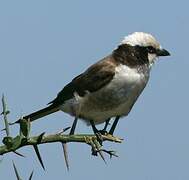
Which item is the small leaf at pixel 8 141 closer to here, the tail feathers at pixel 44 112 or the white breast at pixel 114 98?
the tail feathers at pixel 44 112

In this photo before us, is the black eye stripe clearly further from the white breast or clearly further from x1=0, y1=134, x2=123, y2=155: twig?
x1=0, y1=134, x2=123, y2=155: twig

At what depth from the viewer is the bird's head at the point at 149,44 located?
6379mm

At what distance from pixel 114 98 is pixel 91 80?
1.24 feet

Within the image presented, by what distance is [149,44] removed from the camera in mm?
6480

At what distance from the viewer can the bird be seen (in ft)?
19.0

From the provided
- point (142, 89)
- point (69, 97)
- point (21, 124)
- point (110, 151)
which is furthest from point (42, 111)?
point (21, 124)

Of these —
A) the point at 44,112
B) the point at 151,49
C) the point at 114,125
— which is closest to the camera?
the point at 44,112

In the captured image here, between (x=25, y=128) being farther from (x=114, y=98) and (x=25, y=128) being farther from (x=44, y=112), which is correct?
(x=114, y=98)

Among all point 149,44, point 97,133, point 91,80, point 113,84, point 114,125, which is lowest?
point 114,125

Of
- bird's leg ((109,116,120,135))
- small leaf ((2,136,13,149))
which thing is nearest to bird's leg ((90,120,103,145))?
bird's leg ((109,116,120,135))

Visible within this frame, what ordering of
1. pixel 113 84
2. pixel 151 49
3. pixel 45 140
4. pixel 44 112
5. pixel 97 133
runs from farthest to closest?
1. pixel 151 49
2. pixel 113 84
3. pixel 44 112
4. pixel 97 133
5. pixel 45 140

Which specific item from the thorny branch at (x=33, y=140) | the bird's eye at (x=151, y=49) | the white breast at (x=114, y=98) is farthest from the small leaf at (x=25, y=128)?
the bird's eye at (x=151, y=49)

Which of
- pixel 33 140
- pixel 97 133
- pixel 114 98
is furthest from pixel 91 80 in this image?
pixel 33 140

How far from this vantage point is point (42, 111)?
5469 millimetres
